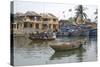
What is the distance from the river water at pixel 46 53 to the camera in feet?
9.89

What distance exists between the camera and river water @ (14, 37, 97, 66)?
9.89 feet

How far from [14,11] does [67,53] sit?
1023mm

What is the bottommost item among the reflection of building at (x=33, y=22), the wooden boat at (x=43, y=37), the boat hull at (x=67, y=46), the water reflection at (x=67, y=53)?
the water reflection at (x=67, y=53)

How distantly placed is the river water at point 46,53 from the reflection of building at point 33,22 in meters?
0.14

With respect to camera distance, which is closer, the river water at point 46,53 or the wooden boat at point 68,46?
the river water at point 46,53

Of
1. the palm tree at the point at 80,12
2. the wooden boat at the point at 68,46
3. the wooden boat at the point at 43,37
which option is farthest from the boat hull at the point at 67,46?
the palm tree at the point at 80,12

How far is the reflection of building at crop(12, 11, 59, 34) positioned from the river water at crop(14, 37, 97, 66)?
14 cm

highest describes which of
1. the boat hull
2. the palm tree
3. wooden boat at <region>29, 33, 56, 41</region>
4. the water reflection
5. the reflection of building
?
the palm tree

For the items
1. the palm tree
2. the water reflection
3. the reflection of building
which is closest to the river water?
the water reflection

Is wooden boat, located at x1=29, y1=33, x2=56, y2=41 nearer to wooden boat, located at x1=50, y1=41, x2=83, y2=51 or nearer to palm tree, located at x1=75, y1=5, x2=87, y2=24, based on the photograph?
wooden boat, located at x1=50, y1=41, x2=83, y2=51

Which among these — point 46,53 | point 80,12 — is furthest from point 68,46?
point 80,12

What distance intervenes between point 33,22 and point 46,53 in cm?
49

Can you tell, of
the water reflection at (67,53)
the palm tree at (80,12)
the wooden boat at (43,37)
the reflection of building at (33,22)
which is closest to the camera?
the reflection of building at (33,22)

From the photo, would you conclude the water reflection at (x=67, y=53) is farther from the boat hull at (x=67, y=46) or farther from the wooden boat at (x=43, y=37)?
the wooden boat at (x=43, y=37)
